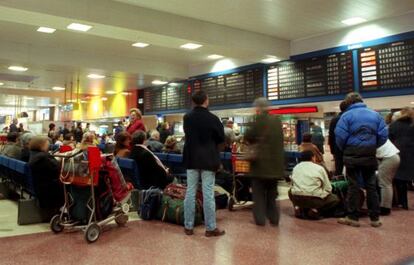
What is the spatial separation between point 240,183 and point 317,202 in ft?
3.85

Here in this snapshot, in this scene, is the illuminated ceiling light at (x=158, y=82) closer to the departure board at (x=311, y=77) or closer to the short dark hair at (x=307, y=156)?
the departure board at (x=311, y=77)

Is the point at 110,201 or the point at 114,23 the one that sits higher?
the point at 114,23

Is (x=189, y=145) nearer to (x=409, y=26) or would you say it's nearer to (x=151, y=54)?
(x=409, y=26)

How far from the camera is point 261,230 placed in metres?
3.98

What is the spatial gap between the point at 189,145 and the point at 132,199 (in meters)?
1.77

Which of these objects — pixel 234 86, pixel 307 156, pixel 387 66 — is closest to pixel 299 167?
pixel 307 156

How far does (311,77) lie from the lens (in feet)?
24.7

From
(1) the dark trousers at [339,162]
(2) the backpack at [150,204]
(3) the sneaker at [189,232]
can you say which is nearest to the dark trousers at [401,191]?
(1) the dark trousers at [339,162]

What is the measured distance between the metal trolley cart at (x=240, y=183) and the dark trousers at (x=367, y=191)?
1.34m

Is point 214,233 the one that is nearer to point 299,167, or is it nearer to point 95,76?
point 299,167

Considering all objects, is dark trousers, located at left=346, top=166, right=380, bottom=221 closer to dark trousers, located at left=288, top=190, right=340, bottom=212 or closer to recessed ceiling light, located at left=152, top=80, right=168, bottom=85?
dark trousers, located at left=288, top=190, right=340, bottom=212

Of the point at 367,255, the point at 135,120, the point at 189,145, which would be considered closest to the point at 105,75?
the point at 135,120

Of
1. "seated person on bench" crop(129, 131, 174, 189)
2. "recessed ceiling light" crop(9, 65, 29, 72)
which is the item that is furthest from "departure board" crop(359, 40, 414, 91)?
"recessed ceiling light" crop(9, 65, 29, 72)

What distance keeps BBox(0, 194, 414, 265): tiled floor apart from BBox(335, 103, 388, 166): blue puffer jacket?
0.80 meters
